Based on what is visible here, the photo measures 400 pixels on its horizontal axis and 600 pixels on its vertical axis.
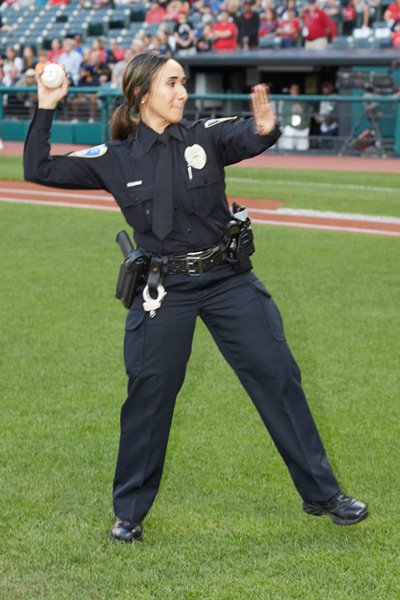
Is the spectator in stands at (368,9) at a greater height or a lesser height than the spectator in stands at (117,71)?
greater

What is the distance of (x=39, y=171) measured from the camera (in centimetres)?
466

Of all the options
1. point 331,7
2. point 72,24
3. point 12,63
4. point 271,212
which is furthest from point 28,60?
point 271,212

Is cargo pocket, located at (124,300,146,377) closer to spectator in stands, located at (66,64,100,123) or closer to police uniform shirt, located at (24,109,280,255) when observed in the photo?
police uniform shirt, located at (24,109,280,255)

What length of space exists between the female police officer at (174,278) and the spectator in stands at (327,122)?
18.1 meters

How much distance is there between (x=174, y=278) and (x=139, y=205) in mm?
339

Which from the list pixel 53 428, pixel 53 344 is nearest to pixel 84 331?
pixel 53 344

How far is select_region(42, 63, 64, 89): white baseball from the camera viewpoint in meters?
4.53

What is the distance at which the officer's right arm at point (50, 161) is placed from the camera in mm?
4594

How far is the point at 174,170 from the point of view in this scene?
4.68 m

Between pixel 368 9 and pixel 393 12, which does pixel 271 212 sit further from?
pixel 368 9

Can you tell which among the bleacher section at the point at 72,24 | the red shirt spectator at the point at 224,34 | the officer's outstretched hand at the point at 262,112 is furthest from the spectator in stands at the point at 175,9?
the officer's outstretched hand at the point at 262,112

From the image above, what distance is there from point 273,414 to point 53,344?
4.02 m

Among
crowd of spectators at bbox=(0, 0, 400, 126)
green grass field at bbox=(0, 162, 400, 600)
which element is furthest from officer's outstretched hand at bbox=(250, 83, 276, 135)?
crowd of spectators at bbox=(0, 0, 400, 126)

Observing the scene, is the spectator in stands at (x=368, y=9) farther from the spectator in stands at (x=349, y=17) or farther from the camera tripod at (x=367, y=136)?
the camera tripod at (x=367, y=136)
